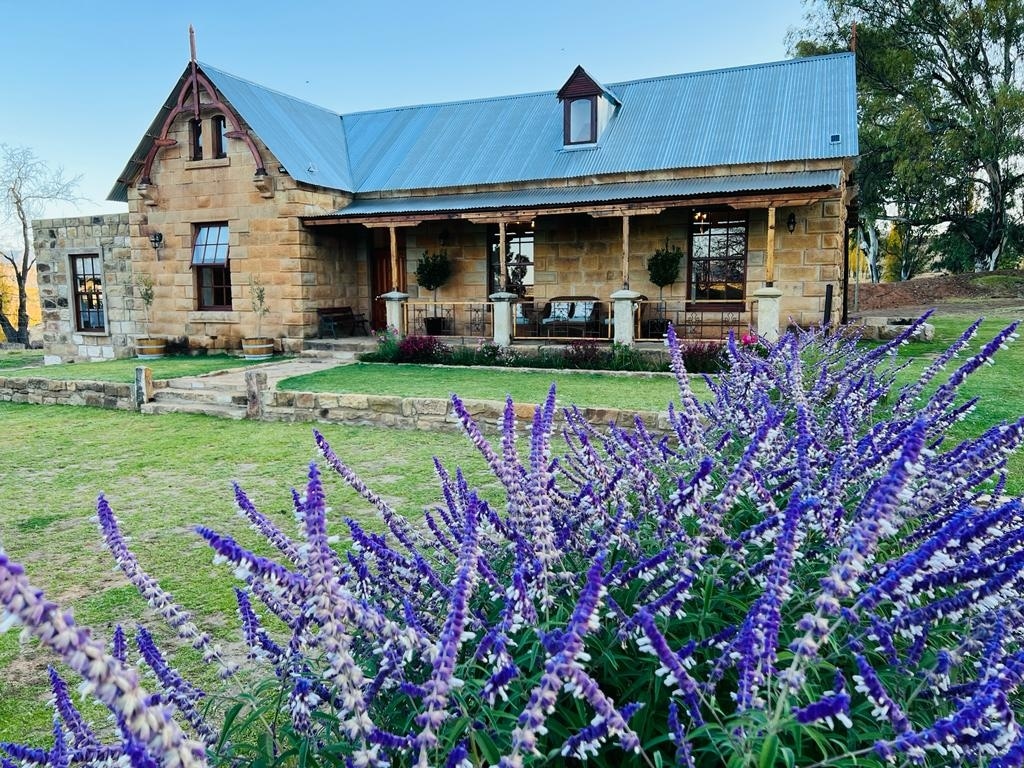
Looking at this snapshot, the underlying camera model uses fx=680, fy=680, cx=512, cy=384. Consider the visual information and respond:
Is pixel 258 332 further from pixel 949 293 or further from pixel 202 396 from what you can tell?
pixel 949 293

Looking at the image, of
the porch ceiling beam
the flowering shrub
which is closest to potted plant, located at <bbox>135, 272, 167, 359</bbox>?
the porch ceiling beam

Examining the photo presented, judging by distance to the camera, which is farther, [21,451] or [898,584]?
[21,451]

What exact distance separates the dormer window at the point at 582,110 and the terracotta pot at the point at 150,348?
10653 mm

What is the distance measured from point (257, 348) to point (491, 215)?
5905 millimetres

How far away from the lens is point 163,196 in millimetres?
16250

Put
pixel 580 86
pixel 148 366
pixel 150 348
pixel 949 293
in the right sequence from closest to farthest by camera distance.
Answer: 1. pixel 148 366
2. pixel 580 86
3. pixel 150 348
4. pixel 949 293

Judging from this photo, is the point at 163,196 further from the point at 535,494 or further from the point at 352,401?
the point at 535,494

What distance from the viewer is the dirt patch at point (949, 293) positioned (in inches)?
829

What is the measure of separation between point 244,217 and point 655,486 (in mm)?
15235

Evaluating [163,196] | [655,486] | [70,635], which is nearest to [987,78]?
[163,196]

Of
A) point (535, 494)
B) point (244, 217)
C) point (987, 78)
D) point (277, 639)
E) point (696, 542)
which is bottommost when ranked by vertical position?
point (277, 639)

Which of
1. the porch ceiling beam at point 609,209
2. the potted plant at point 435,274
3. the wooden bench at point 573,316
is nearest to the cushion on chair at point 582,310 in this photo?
the wooden bench at point 573,316

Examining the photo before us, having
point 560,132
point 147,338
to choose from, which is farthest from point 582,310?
point 147,338

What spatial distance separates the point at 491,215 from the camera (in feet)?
44.9
